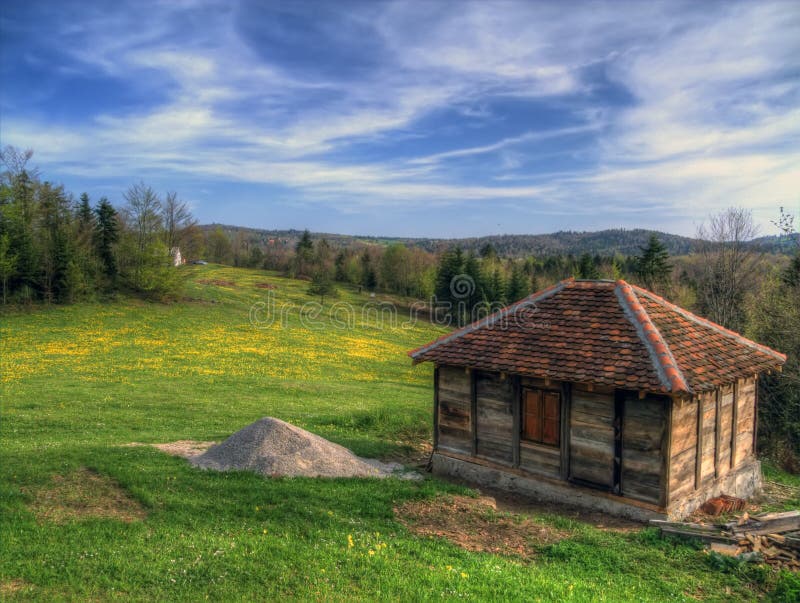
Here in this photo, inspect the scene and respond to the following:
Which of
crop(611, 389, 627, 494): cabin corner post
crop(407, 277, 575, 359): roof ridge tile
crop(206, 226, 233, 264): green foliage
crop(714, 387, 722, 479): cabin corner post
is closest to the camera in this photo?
crop(611, 389, 627, 494): cabin corner post

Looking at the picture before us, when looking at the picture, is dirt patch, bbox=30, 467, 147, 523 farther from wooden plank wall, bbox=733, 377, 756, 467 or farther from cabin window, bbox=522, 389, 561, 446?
wooden plank wall, bbox=733, 377, 756, 467

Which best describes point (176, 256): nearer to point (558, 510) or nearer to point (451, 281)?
point (451, 281)

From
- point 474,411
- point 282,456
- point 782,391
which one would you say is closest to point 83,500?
point 282,456

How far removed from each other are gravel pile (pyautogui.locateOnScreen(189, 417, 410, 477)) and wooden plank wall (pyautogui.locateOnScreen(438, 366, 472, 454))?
5.77ft

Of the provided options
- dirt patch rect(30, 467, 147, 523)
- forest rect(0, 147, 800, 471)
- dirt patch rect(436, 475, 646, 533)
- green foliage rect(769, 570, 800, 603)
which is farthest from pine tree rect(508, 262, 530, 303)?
dirt patch rect(30, 467, 147, 523)

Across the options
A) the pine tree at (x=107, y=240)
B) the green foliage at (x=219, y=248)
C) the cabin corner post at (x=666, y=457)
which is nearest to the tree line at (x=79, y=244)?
the pine tree at (x=107, y=240)

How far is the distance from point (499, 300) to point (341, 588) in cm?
7059

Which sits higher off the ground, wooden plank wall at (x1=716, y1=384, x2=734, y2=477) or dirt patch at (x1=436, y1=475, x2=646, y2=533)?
wooden plank wall at (x1=716, y1=384, x2=734, y2=477)

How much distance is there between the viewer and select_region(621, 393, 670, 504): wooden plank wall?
12.0 meters

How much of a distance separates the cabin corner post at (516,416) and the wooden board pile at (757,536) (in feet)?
13.3

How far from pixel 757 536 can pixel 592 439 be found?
373cm

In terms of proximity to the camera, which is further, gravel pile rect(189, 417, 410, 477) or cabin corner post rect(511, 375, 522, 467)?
cabin corner post rect(511, 375, 522, 467)

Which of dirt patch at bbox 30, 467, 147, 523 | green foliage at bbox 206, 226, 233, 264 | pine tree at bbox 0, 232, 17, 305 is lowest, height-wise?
dirt patch at bbox 30, 467, 147, 523

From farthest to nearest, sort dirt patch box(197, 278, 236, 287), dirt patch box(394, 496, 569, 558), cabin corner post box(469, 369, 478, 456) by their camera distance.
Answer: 1. dirt patch box(197, 278, 236, 287)
2. cabin corner post box(469, 369, 478, 456)
3. dirt patch box(394, 496, 569, 558)
